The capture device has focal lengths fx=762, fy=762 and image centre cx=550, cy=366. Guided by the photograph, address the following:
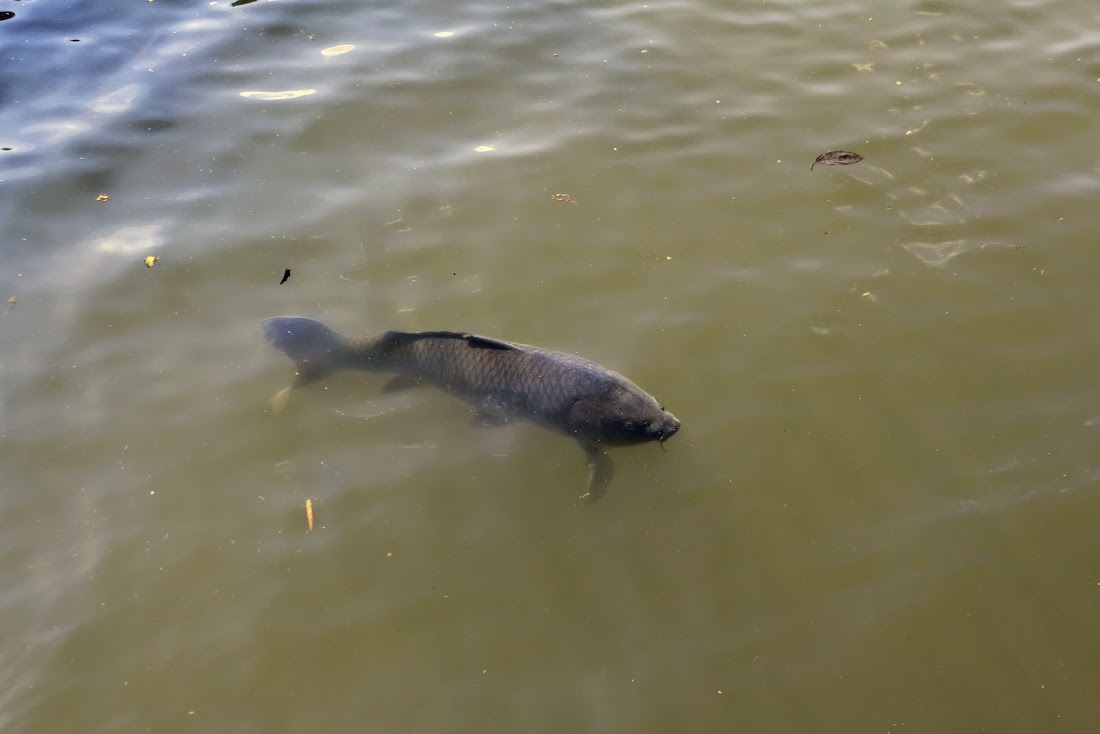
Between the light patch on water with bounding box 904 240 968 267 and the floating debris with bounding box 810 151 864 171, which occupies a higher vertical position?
the floating debris with bounding box 810 151 864 171

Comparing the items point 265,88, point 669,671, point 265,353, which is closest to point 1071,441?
point 669,671

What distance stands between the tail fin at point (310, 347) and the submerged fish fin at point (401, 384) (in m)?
0.30

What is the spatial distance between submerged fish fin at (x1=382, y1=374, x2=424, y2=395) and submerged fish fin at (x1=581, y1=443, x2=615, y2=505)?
107 centimetres

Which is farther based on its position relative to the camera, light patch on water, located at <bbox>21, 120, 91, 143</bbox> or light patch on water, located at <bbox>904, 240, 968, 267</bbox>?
light patch on water, located at <bbox>21, 120, 91, 143</bbox>

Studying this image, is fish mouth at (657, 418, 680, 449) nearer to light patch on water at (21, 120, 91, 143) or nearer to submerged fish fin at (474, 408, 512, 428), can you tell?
submerged fish fin at (474, 408, 512, 428)

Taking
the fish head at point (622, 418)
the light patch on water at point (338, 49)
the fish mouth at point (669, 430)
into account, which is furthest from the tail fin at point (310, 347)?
the light patch on water at point (338, 49)

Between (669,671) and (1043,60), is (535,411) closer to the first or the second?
(669,671)

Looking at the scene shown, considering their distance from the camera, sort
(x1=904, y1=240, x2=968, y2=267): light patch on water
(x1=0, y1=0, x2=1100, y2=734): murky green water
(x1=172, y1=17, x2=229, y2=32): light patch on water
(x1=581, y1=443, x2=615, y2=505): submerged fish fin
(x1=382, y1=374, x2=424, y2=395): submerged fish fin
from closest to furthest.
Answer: (x1=0, y1=0, x2=1100, y2=734): murky green water → (x1=581, y1=443, x2=615, y2=505): submerged fish fin → (x1=382, y1=374, x2=424, y2=395): submerged fish fin → (x1=904, y1=240, x2=968, y2=267): light patch on water → (x1=172, y1=17, x2=229, y2=32): light patch on water

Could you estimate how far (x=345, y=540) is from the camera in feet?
12.7

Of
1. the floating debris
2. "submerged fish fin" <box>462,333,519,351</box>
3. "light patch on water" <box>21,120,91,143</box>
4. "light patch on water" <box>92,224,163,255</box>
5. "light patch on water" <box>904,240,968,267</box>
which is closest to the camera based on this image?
"submerged fish fin" <box>462,333,519,351</box>

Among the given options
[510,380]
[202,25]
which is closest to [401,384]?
[510,380]

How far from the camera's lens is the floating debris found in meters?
5.57

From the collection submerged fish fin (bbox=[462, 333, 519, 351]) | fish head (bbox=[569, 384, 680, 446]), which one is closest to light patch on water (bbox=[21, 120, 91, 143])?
submerged fish fin (bbox=[462, 333, 519, 351])

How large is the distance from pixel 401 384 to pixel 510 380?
2.39 ft
